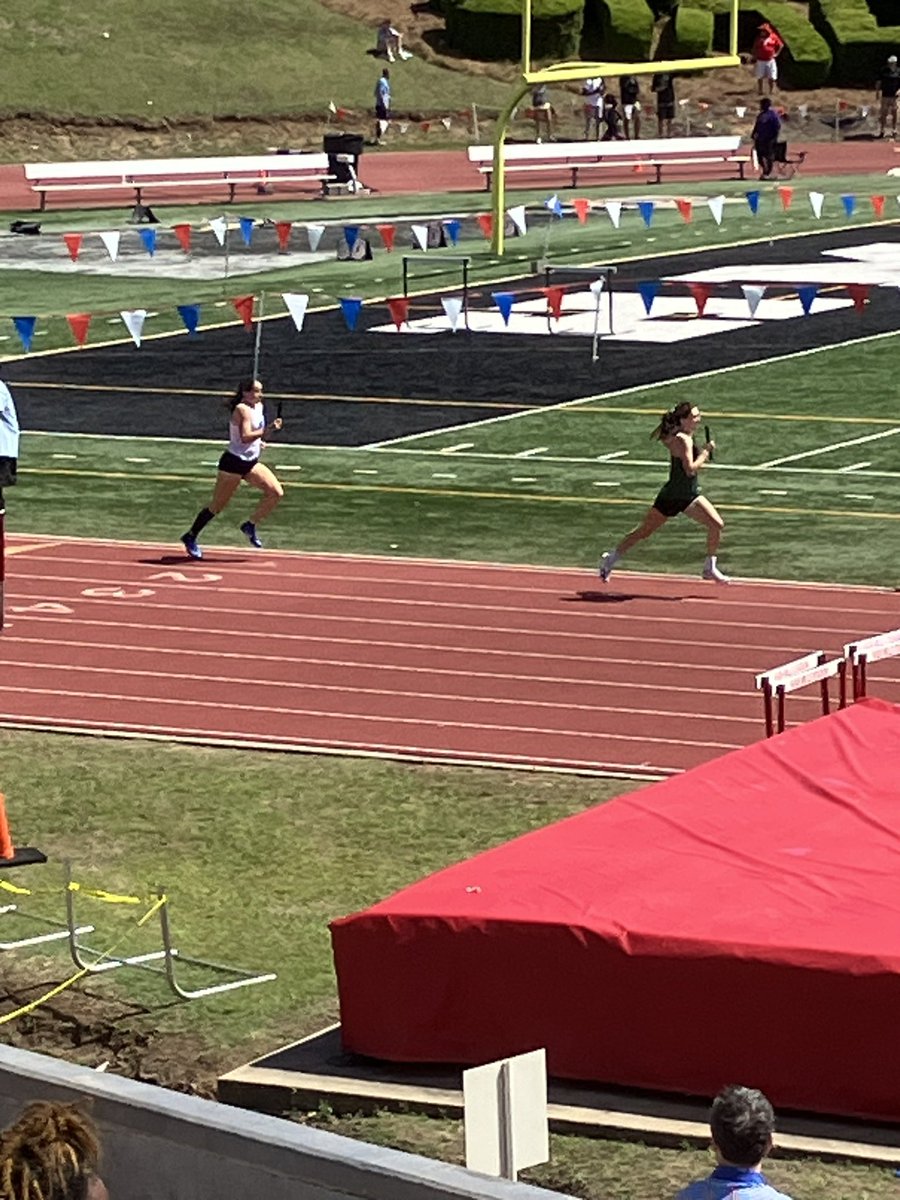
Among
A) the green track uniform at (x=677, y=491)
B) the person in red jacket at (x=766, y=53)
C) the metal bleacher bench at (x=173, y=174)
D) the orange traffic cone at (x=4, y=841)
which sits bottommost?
the orange traffic cone at (x=4, y=841)

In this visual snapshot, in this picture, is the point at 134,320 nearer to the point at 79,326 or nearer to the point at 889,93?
the point at 79,326

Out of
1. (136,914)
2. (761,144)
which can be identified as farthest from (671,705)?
(761,144)

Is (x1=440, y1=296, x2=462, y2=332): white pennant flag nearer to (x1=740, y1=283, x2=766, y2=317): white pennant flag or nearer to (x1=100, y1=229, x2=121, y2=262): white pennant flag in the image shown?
(x1=740, y1=283, x2=766, y2=317): white pennant flag

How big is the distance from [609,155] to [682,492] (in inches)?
1440

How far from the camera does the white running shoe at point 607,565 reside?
21.9 metres

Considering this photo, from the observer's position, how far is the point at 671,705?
18094 mm

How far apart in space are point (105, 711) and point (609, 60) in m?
51.6

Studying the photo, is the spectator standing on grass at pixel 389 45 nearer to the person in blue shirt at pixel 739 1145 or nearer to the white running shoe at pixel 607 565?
the white running shoe at pixel 607 565

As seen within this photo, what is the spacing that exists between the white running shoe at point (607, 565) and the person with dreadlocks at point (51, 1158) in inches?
627

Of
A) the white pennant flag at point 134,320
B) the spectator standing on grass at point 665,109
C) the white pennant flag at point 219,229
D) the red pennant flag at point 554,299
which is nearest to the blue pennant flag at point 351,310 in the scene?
Result: the red pennant flag at point 554,299

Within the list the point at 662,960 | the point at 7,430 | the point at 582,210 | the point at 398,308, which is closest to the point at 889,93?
the point at 582,210

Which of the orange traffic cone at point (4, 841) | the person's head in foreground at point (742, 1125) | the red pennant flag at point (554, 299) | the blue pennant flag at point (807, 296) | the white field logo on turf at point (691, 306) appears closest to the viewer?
the person's head in foreground at point (742, 1125)

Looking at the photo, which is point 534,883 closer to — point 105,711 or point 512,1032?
point 512,1032

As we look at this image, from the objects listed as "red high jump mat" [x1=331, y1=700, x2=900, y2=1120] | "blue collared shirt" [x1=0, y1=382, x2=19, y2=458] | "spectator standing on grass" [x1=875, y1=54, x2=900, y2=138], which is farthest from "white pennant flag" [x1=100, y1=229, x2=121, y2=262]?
"red high jump mat" [x1=331, y1=700, x2=900, y2=1120]
